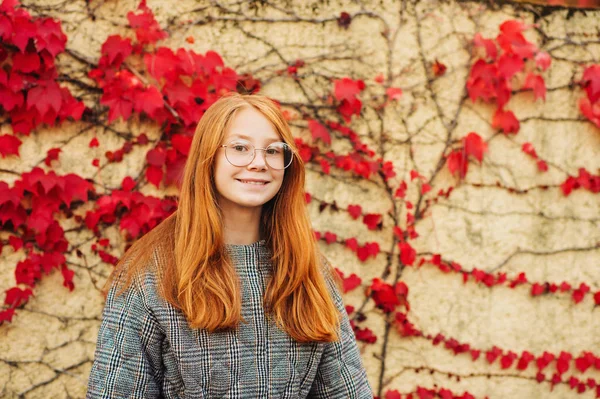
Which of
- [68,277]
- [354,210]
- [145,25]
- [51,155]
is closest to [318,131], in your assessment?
[354,210]

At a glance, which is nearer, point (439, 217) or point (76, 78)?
point (76, 78)

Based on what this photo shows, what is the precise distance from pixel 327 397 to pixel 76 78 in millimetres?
1789

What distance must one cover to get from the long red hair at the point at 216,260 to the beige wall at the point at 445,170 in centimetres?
101

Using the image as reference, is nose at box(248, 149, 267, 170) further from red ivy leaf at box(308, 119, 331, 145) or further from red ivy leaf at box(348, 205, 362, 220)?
red ivy leaf at box(348, 205, 362, 220)

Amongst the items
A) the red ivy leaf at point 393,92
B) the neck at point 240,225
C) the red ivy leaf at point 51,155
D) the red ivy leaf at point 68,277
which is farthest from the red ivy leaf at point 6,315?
the red ivy leaf at point 393,92

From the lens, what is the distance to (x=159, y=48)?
262cm

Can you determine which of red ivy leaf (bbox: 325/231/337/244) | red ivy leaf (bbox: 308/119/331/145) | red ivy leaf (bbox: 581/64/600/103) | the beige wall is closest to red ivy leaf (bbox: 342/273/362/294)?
the beige wall

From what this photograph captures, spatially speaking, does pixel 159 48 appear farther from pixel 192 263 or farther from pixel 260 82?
pixel 192 263

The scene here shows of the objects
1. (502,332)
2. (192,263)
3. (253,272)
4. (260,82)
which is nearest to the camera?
(192,263)

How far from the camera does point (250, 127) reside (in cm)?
170

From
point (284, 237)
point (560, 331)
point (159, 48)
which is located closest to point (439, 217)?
point (560, 331)

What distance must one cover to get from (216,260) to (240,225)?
0.51 feet

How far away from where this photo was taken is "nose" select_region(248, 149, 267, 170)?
5.49 feet

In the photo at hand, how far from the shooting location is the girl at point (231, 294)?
5.17 ft
